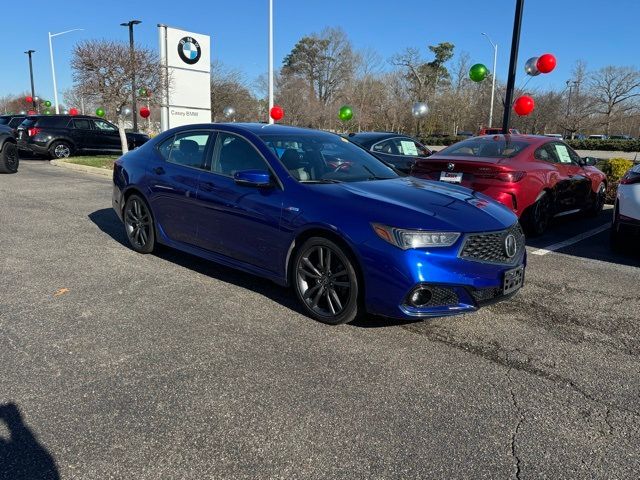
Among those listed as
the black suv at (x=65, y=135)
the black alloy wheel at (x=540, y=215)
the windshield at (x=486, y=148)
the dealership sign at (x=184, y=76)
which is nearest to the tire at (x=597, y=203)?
the black alloy wheel at (x=540, y=215)

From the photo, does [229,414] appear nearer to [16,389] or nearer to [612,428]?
[16,389]

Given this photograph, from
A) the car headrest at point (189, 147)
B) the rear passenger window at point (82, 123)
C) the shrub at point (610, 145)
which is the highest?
the rear passenger window at point (82, 123)

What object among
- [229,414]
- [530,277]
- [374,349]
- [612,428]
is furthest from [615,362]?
[229,414]

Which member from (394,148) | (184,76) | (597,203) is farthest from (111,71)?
(597,203)

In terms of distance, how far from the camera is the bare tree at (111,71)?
16.3 m

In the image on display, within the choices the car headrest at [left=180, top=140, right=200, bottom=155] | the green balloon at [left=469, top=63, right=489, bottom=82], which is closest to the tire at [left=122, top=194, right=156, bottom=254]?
the car headrest at [left=180, top=140, right=200, bottom=155]

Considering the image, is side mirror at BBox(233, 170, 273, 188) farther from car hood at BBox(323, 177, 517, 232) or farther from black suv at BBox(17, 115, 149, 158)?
black suv at BBox(17, 115, 149, 158)

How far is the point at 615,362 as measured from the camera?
351 cm

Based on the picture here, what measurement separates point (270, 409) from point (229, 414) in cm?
23

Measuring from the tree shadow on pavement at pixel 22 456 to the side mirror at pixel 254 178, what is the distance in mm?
2343

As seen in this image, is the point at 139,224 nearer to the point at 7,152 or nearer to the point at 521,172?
the point at 521,172

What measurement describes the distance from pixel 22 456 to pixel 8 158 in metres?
13.4

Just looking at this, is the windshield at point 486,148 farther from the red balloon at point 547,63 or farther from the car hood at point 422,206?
the red balloon at point 547,63

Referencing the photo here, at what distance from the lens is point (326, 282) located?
3.97 m
